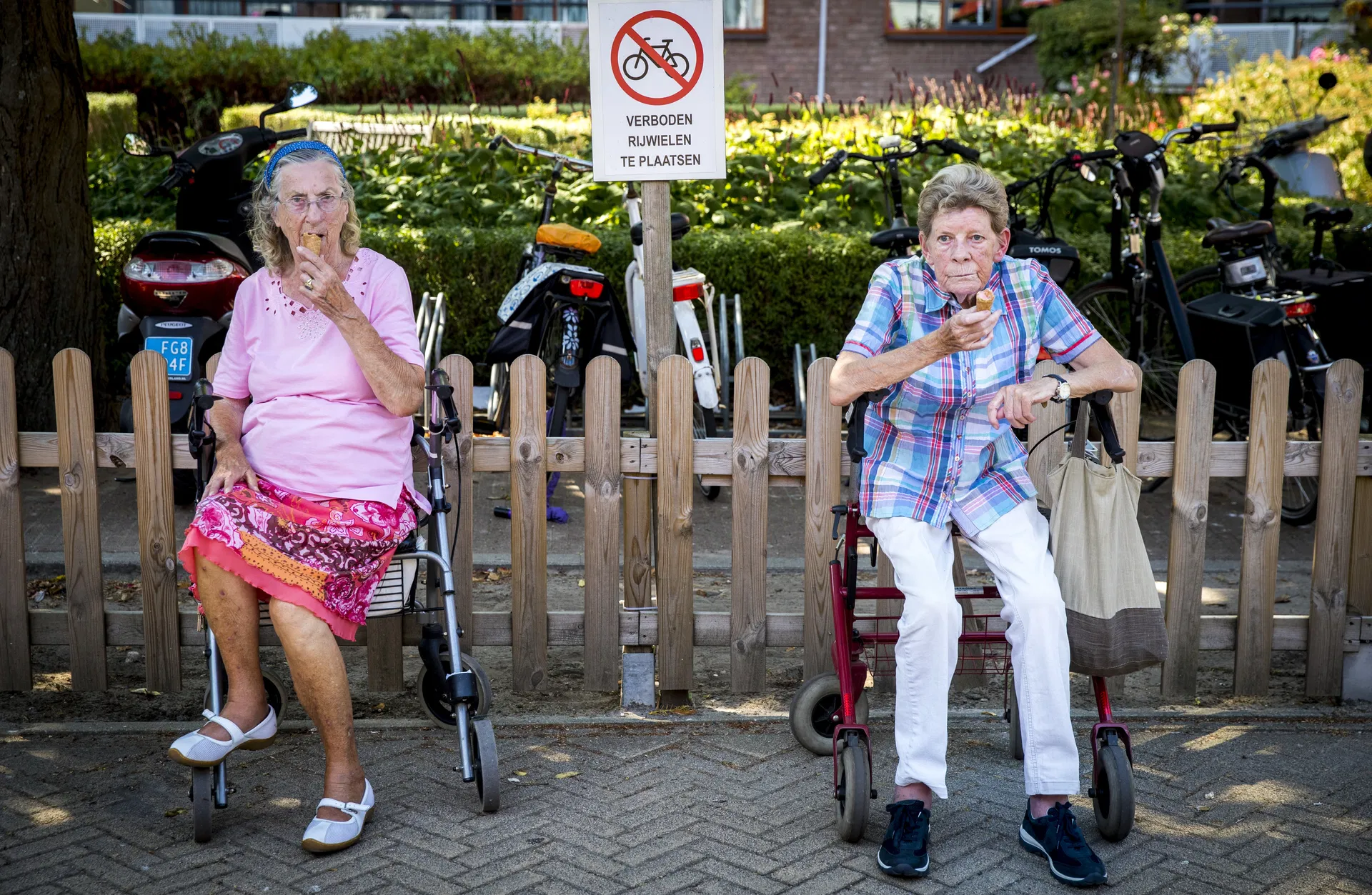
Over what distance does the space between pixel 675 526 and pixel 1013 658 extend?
1.22 m

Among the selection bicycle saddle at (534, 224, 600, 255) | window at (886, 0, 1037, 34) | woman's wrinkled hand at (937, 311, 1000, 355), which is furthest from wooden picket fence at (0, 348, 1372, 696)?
window at (886, 0, 1037, 34)

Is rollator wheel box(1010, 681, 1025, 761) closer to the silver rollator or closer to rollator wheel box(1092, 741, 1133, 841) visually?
rollator wheel box(1092, 741, 1133, 841)

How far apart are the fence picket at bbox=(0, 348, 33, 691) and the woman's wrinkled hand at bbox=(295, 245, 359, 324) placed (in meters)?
1.28

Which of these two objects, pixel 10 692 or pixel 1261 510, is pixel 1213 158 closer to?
pixel 1261 510

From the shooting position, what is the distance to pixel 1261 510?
4047 mm

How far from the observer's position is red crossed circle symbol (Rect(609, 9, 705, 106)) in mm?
4059

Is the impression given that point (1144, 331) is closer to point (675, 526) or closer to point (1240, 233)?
point (1240, 233)

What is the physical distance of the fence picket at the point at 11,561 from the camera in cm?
393

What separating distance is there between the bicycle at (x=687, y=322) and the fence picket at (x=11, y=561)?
277cm

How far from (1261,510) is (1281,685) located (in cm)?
72

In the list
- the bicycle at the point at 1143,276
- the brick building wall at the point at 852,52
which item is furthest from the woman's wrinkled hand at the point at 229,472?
the brick building wall at the point at 852,52

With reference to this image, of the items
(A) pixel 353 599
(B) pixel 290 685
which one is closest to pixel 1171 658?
(A) pixel 353 599

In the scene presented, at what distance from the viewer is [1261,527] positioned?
406 centimetres

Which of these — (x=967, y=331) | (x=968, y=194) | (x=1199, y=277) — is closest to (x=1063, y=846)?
(x=967, y=331)
